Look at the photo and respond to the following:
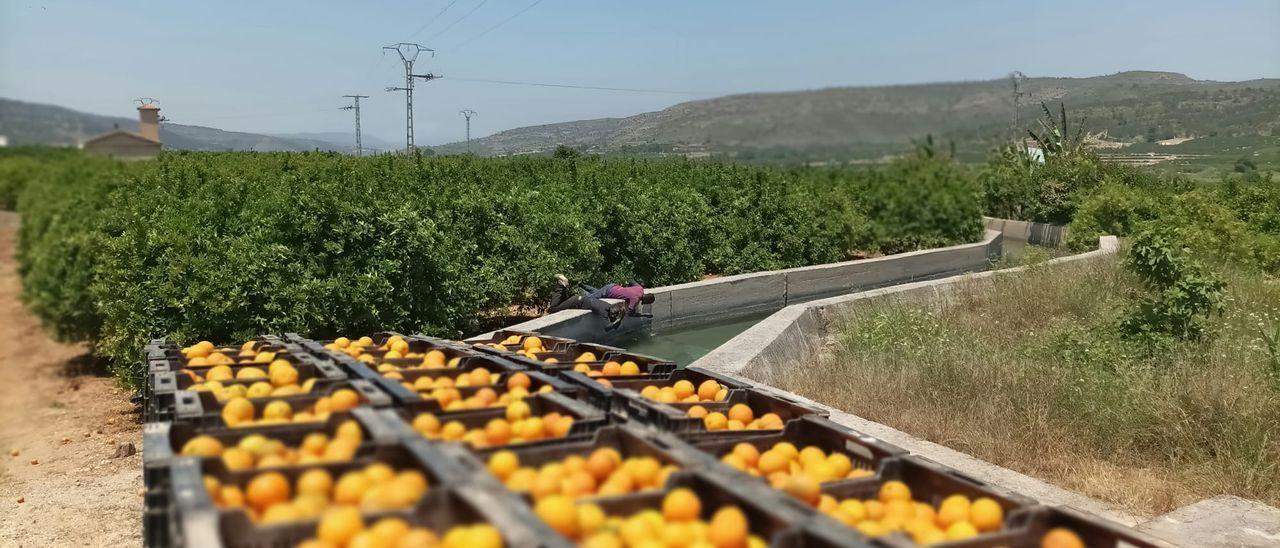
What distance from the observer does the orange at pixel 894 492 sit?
8.87 feet

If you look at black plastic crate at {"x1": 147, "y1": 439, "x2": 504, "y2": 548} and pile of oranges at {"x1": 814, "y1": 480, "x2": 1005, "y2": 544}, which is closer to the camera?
black plastic crate at {"x1": 147, "y1": 439, "x2": 504, "y2": 548}

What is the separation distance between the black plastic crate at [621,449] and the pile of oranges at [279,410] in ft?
2.33

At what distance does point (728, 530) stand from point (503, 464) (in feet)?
2.25

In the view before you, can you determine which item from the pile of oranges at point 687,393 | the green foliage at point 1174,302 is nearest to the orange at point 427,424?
the pile of oranges at point 687,393

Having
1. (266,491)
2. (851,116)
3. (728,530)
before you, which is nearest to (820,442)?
(728,530)

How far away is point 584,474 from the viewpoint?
2473 millimetres

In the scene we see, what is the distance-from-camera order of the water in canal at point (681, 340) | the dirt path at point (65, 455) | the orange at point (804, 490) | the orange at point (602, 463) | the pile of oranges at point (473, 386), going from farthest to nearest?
1. the water in canal at point (681, 340)
2. the dirt path at point (65, 455)
3. the pile of oranges at point (473, 386)
4. the orange at point (602, 463)
5. the orange at point (804, 490)

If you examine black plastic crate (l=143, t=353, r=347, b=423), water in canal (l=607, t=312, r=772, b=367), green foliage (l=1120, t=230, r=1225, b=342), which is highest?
black plastic crate (l=143, t=353, r=347, b=423)

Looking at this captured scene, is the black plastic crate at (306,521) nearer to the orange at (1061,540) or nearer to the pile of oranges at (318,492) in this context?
the pile of oranges at (318,492)

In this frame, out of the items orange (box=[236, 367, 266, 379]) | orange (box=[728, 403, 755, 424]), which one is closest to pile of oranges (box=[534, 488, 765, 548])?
orange (box=[728, 403, 755, 424])

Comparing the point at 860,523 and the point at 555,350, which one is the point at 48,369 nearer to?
the point at 555,350

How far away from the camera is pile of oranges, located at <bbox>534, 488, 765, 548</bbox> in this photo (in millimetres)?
2068

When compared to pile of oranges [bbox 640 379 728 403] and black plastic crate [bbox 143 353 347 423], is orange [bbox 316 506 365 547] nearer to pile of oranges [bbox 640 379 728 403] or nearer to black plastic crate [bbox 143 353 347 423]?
black plastic crate [bbox 143 353 347 423]

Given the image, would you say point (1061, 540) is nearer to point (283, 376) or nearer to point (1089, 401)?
point (283, 376)
